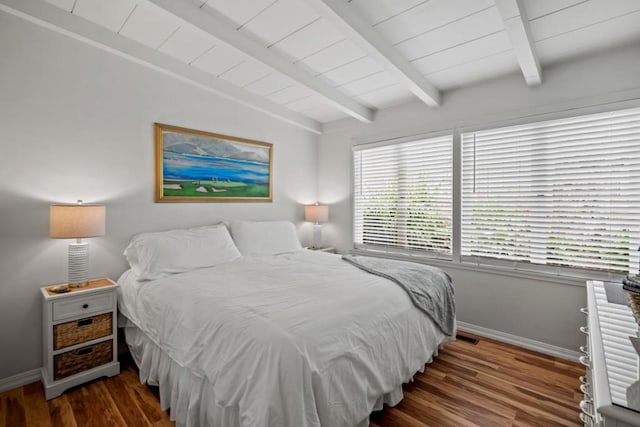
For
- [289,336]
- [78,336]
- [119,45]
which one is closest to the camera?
[289,336]

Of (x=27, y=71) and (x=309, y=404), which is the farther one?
(x=27, y=71)

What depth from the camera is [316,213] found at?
13.4 feet

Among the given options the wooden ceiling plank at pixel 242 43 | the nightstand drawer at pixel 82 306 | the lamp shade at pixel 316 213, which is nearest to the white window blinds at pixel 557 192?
the wooden ceiling plank at pixel 242 43

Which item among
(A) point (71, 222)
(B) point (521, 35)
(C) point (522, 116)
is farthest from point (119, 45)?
(C) point (522, 116)

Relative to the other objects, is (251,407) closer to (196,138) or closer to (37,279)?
(37,279)

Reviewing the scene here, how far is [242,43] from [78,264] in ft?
6.65

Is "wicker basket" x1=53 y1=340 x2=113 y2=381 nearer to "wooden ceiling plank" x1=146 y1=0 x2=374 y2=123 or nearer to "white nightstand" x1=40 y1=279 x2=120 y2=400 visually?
"white nightstand" x1=40 y1=279 x2=120 y2=400

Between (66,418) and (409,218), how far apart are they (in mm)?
3342

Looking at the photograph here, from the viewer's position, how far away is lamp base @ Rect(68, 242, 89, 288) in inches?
86.1

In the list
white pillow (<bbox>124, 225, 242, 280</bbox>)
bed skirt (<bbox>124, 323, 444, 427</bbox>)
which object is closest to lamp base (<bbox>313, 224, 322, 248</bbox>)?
white pillow (<bbox>124, 225, 242, 280</bbox>)

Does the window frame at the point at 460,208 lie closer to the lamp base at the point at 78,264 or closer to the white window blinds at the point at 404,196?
the white window blinds at the point at 404,196

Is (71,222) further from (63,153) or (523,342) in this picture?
(523,342)

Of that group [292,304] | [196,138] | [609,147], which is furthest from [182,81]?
[609,147]

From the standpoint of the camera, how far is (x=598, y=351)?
103 cm
